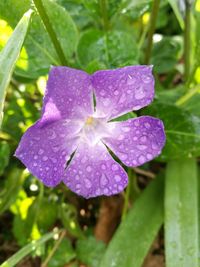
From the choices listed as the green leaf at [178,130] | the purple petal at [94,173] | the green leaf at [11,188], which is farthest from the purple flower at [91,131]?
the green leaf at [11,188]

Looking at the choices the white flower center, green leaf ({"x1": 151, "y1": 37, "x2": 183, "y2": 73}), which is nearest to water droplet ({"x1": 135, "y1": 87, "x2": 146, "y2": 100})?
the white flower center

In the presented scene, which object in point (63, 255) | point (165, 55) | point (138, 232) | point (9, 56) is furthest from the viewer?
point (165, 55)

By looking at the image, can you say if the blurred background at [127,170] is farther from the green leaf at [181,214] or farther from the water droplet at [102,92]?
the water droplet at [102,92]

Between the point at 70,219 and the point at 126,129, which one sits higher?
the point at 126,129

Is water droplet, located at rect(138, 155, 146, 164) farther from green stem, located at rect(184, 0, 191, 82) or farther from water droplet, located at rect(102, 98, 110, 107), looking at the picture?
green stem, located at rect(184, 0, 191, 82)

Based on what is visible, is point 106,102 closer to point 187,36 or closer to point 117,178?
point 117,178

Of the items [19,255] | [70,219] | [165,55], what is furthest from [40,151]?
[165,55]

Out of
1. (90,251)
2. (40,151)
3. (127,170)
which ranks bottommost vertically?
(90,251)

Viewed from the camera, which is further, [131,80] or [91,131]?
[91,131]
